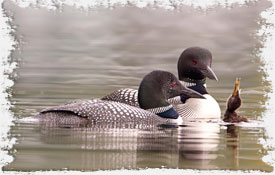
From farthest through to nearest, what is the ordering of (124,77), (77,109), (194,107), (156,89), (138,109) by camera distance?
1. (124,77)
2. (194,107)
3. (156,89)
4. (138,109)
5. (77,109)

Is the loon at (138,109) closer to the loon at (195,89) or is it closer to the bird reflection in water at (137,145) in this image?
the bird reflection in water at (137,145)

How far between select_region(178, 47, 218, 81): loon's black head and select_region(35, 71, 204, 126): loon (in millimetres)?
667

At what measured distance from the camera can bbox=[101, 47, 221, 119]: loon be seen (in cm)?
927

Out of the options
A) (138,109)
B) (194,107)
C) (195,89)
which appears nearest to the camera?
(138,109)

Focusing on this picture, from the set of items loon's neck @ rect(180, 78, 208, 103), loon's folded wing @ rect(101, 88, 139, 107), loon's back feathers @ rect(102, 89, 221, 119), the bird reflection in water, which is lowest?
the bird reflection in water

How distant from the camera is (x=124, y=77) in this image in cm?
1294

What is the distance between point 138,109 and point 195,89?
1.28 metres

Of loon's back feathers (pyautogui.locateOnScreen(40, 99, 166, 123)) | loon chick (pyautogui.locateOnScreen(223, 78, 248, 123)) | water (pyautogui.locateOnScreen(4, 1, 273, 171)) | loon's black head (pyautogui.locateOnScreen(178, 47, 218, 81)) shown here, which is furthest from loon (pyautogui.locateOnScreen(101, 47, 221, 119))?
loon's back feathers (pyautogui.locateOnScreen(40, 99, 166, 123))

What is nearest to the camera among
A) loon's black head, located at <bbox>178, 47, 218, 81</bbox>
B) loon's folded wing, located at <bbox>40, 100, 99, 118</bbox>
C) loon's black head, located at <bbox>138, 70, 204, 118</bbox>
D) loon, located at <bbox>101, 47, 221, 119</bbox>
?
loon's folded wing, located at <bbox>40, 100, 99, 118</bbox>

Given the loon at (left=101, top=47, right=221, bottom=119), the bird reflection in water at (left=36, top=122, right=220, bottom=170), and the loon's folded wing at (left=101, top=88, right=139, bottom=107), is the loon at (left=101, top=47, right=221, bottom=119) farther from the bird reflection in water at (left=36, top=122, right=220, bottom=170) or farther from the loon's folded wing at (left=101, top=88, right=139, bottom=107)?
the bird reflection in water at (left=36, top=122, right=220, bottom=170)

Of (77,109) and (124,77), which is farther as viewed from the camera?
(124,77)

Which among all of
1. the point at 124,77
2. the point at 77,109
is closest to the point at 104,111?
the point at 77,109

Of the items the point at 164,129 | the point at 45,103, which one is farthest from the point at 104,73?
the point at 164,129

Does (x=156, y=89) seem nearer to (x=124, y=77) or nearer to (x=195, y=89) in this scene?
(x=195, y=89)
